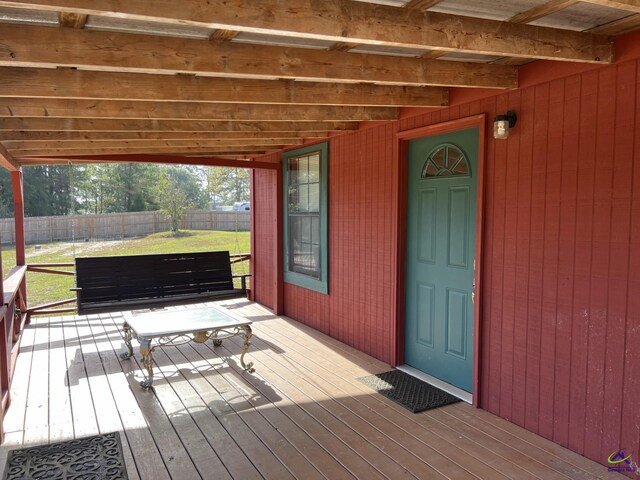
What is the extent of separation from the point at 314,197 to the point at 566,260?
3.20 m

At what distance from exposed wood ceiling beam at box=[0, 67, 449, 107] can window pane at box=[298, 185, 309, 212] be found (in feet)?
8.17

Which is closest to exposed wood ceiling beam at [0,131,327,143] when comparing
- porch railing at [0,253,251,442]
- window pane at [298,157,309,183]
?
window pane at [298,157,309,183]

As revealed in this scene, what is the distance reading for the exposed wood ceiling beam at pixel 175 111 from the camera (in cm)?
295

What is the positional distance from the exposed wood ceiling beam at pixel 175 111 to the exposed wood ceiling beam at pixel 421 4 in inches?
69.2

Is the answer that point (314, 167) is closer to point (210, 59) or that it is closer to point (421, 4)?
point (210, 59)

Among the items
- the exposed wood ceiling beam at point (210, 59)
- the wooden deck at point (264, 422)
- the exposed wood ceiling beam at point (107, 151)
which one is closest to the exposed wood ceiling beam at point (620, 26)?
the exposed wood ceiling beam at point (210, 59)

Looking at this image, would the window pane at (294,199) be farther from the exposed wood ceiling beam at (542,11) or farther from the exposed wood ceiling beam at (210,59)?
the exposed wood ceiling beam at (542,11)

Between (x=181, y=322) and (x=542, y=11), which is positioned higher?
(x=542, y=11)

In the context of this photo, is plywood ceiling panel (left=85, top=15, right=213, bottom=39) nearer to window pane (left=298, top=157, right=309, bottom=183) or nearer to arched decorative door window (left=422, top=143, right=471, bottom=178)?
arched decorative door window (left=422, top=143, right=471, bottom=178)

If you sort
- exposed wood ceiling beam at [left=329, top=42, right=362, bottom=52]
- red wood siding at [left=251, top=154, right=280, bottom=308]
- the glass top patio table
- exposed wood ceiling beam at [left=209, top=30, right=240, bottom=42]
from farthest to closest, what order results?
red wood siding at [left=251, top=154, right=280, bottom=308], the glass top patio table, exposed wood ceiling beam at [left=329, top=42, right=362, bottom=52], exposed wood ceiling beam at [left=209, top=30, right=240, bottom=42]

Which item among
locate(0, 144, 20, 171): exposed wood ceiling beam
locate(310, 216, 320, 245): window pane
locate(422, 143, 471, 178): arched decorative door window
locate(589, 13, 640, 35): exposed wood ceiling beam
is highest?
locate(589, 13, 640, 35): exposed wood ceiling beam

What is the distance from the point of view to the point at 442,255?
12.0 feet

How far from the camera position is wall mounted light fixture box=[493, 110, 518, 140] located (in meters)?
2.92

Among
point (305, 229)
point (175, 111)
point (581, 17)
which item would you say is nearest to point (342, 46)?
point (581, 17)
